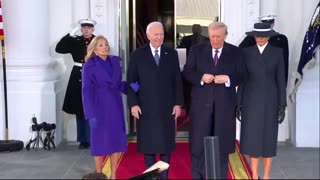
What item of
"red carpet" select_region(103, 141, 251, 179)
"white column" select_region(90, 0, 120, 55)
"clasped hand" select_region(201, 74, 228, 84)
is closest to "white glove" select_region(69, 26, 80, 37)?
"white column" select_region(90, 0, 120, 55)

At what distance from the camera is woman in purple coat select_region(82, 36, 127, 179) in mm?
5281

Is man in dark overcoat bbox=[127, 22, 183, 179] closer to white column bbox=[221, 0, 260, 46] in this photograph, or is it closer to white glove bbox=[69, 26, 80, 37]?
white glove bbox=[69, 26, 80, 37]

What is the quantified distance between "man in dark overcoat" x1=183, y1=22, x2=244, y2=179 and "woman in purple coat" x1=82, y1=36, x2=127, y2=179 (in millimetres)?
714

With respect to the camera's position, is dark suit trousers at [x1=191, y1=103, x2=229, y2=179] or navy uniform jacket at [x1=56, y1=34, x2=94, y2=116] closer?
dark suit trousers at [x1=191, y1=103, x2=229, y2=179]

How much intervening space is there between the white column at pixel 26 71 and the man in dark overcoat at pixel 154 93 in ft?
8.63

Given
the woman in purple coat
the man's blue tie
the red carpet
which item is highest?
the man's blue tie

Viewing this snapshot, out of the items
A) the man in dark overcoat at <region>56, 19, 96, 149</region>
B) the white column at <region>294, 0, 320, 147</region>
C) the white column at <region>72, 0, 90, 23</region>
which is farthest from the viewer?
the white column at <region>72, 0, 90, 23</region>

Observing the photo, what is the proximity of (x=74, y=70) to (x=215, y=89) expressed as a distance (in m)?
2.86

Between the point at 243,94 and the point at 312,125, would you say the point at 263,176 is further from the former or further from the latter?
the point at 312,125

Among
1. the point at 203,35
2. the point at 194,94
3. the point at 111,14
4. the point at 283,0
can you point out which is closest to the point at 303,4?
the point at 283,0

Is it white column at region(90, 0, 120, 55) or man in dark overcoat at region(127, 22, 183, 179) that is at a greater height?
white column at region(90, 0, 120, 55)

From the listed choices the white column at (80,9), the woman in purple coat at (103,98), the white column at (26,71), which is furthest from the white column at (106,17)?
the woman in purple coat at (103,98)

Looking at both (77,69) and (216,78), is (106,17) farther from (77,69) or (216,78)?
(216,78)

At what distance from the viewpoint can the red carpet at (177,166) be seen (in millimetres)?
6137
